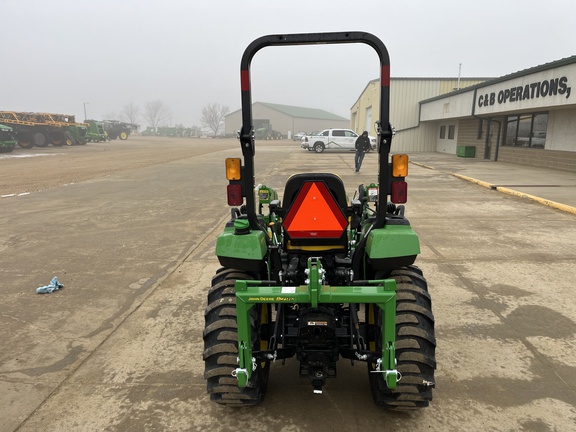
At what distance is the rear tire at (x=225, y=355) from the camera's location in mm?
2523

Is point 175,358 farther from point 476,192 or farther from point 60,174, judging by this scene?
point 60,174

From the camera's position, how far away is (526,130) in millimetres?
18219

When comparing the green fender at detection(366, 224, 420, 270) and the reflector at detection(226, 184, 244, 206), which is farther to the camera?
the reflector at detection(226, 184, 244, 206)

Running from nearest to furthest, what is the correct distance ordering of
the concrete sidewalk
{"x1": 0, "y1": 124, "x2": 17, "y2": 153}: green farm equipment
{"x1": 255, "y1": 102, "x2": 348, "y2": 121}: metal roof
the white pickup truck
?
the concrete sidewalk
{"x1": 0, "y1": 124, "x2": 17, "y2": 153}: green farm equipment
the white pickup truck
{"x1": 255, "y1": 102, "x2": 348, "y2": 121}: metal roof

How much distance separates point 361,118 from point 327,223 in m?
36.5

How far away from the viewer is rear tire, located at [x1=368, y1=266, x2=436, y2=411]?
2.46 m

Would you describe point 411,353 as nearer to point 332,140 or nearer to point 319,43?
point 319,43

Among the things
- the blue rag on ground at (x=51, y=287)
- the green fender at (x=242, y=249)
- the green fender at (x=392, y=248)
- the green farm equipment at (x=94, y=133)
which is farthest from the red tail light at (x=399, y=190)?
the green farm equipment at (x=94, y=133)

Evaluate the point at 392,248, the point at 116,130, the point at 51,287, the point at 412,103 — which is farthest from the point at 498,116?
the point at 116,130

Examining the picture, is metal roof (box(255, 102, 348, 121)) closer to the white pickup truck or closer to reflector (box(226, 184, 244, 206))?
the white pickup truck

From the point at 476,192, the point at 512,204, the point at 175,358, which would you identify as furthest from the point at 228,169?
the point at 476,192

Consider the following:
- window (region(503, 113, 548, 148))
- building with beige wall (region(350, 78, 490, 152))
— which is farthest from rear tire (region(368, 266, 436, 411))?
building with beige wall (region(350, 78, 490, 152))

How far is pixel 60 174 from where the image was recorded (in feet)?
53.3

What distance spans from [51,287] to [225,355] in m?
3.34
